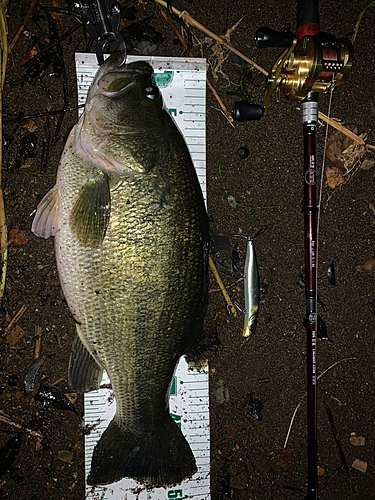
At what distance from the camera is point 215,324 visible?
90.0 inches

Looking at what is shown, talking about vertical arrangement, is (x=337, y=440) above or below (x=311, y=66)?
below

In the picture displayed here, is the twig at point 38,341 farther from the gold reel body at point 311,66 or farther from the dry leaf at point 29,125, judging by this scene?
the gold reel body at point 311,66

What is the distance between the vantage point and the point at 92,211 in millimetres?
1541

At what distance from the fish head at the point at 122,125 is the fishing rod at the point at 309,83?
708 mm

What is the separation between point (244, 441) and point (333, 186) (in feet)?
5.80

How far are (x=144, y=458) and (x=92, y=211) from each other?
1.22 metres

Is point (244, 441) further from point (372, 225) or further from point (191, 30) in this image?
point (191, 30)

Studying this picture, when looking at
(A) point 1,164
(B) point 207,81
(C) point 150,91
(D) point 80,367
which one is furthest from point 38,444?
(B) point 207,81

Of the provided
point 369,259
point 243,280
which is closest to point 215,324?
point 243,280

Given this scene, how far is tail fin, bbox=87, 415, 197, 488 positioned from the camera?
68.6 inches

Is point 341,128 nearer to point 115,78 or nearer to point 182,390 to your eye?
point 115,78

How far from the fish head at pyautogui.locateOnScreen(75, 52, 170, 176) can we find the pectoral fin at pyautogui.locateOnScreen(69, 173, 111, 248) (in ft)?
0.27

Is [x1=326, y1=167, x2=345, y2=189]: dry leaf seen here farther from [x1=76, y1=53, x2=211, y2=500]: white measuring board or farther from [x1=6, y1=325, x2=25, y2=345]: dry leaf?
[x1=6, y1=325, x2=25, y2=345]: dry leaf

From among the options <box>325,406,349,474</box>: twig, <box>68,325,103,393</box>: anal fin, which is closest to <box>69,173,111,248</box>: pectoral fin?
<box>68,325,103,393</box>: anal fin
